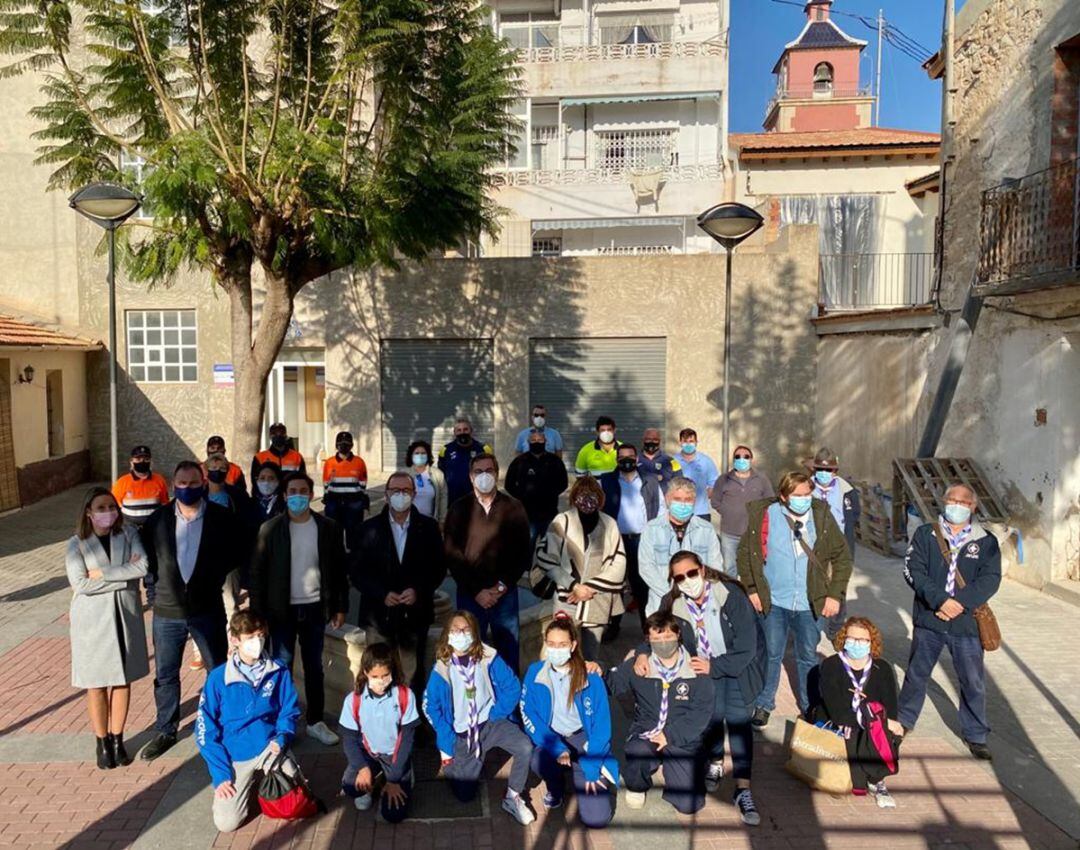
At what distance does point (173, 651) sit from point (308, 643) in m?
0.82

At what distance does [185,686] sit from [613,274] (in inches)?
451

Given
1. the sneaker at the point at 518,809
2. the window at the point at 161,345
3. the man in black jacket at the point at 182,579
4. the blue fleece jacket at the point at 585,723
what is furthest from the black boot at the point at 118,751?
the window at the point at 161,345

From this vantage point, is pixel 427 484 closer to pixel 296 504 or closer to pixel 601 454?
pixel 601 454

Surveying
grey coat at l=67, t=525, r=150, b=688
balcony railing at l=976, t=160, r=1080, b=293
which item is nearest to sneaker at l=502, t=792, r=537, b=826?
grey coat at l=67, t=525, r=150, b=688

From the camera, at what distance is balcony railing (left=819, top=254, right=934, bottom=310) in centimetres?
1764

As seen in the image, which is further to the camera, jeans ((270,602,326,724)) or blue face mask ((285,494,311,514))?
blue face mask ((285,494,311,514))

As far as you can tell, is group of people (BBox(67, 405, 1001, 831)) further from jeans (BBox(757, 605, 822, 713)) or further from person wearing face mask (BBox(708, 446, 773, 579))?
person wearing face mask (BBox(708, 446, 773, 579))

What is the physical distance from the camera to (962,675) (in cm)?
529

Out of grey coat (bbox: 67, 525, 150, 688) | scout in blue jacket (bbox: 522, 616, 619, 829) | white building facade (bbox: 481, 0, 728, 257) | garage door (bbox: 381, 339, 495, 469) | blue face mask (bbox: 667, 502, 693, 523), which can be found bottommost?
scout in blue jacket (bbox: 522, 616, 619, 829)

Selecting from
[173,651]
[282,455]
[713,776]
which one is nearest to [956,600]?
[713,776]

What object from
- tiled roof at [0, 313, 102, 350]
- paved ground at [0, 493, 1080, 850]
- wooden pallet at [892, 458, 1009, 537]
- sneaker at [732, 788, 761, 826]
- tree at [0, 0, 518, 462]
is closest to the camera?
paved ground at [0, 493, 1080, 850]

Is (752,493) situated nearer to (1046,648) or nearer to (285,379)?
(1046,648)

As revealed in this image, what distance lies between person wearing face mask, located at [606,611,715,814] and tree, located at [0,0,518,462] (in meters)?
6.60

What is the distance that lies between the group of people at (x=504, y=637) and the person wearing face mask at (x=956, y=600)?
0.01 meters
